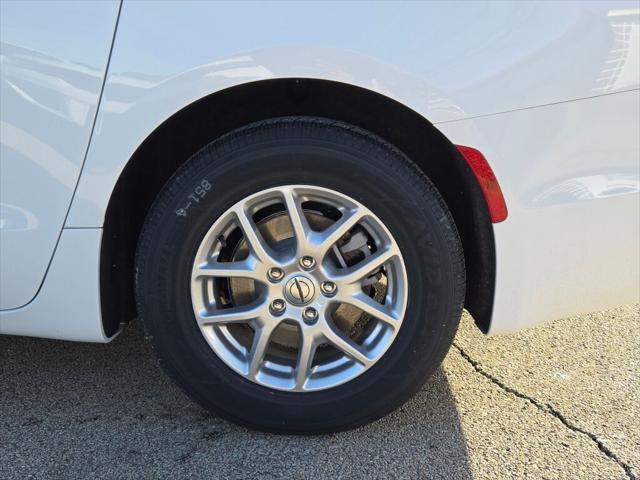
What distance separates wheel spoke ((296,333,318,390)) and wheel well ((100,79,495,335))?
1.69 feet

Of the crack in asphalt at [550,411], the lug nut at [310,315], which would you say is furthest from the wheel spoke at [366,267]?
the crack in asphalt at [550,411]

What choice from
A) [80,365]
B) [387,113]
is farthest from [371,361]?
[80,365]

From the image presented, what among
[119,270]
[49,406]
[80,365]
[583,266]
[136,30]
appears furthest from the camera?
[80,365]

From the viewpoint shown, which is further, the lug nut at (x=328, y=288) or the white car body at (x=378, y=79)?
the lug nut at (x=328, y=288)

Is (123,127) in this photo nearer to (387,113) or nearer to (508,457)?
(387,113)

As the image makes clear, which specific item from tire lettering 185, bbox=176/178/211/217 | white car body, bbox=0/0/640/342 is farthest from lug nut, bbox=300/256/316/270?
white car body, bbox=0/0/640/342

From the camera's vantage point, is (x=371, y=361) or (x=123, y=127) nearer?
(x=123, y=127)

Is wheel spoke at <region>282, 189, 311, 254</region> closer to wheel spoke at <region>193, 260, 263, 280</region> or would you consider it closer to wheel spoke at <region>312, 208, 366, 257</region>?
wheel spoke at <region>312, 208, 366, 257</region>

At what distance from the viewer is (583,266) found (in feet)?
6.64

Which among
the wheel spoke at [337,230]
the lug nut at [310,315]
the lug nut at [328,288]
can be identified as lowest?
the lug nut at [310,315]

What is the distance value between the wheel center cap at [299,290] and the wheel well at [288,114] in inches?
19.4

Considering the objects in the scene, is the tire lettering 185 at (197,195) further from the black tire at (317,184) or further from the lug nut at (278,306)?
the lug nut at (278,306)

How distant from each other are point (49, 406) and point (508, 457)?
1495 mm

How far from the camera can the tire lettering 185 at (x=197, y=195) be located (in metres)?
2.00
